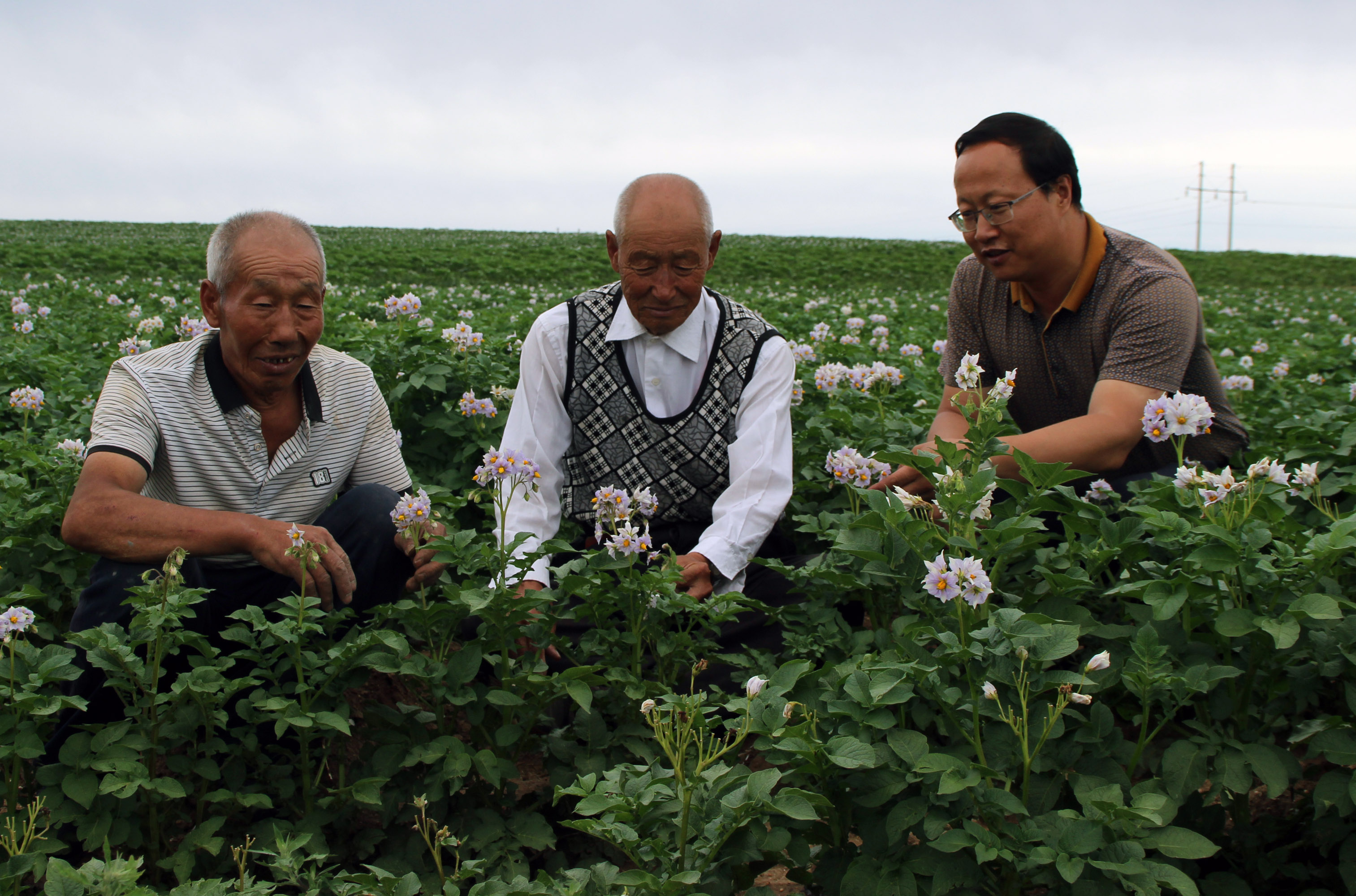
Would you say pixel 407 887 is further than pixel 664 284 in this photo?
No

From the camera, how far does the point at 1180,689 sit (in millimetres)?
1782

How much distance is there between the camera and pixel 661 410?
3.00 metres

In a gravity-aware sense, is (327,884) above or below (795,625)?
below

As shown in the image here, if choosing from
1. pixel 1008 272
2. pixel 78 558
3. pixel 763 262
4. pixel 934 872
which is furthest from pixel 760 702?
pixel 763 262

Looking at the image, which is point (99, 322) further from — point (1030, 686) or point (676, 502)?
point (1030, 686)

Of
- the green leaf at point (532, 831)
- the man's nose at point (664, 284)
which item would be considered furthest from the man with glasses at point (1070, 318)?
the green leaf at point (532, 831)

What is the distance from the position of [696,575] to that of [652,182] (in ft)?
3.55

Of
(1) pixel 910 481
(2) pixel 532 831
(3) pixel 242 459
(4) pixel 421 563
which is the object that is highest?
(3) pixel 242 459

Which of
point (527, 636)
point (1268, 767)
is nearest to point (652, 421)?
point (527, 636)

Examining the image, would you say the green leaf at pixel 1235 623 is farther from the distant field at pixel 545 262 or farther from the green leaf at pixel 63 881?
the distant field at pixel 545 262

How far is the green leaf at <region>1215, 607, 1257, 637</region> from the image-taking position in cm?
175

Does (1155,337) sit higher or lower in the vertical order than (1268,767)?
higher

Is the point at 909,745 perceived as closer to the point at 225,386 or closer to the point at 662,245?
the point at 662,245

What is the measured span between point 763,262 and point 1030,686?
26.7m
